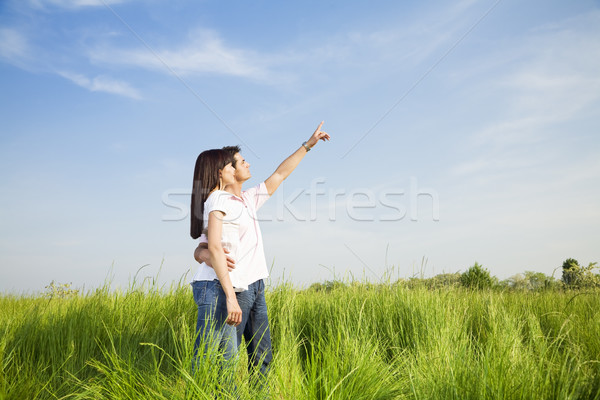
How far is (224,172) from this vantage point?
3291 millimetres

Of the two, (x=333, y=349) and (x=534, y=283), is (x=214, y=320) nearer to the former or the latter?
(x=333, y=349)

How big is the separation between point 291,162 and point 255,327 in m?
1.50

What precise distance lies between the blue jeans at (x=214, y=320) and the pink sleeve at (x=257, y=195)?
813 millimetres

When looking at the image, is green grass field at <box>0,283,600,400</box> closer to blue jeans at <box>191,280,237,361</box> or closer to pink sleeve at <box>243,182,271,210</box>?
blue jeans at <box>191,280,237,361</box>

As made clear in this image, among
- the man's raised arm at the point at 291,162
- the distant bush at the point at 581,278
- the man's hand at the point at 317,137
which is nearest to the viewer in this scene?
the man's raised arm at the point at 291,162

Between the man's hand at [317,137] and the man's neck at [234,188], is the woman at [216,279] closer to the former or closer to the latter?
the man's neck at [234,188]

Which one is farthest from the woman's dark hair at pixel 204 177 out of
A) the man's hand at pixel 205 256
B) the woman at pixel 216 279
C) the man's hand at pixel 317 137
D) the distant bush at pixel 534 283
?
the distant bush at pixel 534 283

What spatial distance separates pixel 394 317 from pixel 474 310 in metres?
1.56

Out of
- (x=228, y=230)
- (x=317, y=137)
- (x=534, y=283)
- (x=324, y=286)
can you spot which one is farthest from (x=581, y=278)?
(x=228, y=230)

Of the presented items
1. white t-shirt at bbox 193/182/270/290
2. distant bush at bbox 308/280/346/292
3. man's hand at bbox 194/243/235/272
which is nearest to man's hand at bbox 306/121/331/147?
white t-shirt at bbox 193/182/270/290

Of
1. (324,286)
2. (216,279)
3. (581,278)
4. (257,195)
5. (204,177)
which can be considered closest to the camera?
(216,279)

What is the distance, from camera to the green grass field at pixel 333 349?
8.61 feet

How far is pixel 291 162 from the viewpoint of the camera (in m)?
3.97

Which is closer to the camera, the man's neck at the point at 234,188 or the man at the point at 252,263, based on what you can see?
the man at the point at 252,263
